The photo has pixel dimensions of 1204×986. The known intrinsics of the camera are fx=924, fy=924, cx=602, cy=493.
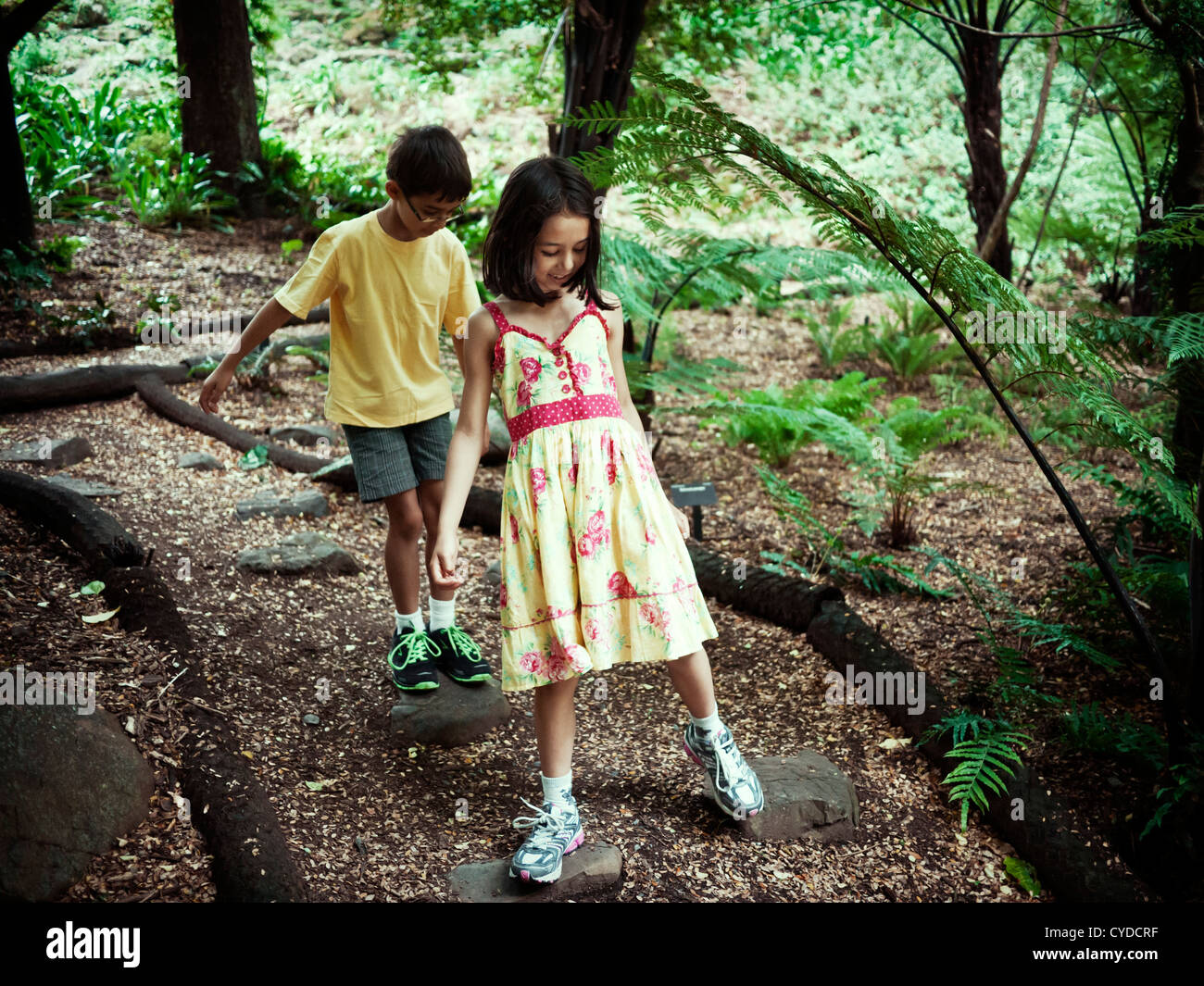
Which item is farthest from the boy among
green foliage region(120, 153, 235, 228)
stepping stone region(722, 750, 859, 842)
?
green foliage region(120, 153, 235, 228)

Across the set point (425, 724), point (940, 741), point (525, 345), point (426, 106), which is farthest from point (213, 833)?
point (426, 106)

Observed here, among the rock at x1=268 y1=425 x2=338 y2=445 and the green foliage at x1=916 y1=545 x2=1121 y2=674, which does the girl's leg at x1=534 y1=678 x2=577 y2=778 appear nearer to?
the green foliage at x1=916 y1=545 x2=1121 y2=674

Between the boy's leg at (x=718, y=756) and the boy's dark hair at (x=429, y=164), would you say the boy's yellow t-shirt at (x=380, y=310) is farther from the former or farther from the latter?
the boy's leg at (x=718, y=756)

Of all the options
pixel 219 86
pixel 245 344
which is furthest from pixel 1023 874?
pixel 219 86

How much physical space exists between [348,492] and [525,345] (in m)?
2.39

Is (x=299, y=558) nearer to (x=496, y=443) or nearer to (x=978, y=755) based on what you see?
(x=496, y=443)

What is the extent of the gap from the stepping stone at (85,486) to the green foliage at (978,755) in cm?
320

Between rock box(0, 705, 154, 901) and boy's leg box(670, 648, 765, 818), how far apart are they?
131 cm

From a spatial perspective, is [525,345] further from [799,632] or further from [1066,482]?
[1066,482]

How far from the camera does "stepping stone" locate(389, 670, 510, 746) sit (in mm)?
2723

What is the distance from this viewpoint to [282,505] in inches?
158

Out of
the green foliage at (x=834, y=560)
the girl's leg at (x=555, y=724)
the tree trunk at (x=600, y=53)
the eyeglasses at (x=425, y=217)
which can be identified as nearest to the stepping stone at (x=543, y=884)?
the girl's leg at (x=555, y=724)

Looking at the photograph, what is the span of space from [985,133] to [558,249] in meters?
4.93

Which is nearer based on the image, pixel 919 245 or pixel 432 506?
pixel 919 245
